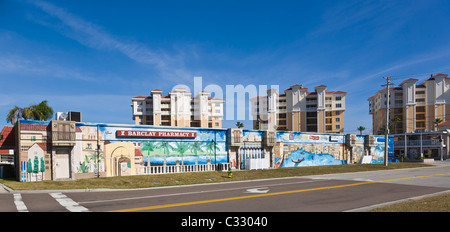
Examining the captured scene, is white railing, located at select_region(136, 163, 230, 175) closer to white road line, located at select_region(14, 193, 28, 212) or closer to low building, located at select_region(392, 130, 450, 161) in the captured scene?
white road line, located at select_region(14, 193, 28, 212)

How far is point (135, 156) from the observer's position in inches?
1026

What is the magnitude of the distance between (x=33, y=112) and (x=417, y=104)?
358ft

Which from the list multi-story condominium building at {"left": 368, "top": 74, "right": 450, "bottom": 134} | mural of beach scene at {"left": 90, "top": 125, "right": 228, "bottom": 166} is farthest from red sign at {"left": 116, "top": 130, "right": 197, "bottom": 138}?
multi-story condominium building at {"left": 368, "top": 74, "right": 450, "bottom": 134}

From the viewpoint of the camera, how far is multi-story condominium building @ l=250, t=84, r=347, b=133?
103938 millimetres

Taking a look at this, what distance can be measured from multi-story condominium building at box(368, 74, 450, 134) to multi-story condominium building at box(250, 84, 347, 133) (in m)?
15.8

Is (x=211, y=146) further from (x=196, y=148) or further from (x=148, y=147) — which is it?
(x=148, y=147)

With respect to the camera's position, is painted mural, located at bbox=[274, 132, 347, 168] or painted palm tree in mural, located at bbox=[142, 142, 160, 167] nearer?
painted palm tree in mural, located at bbox=[142, 142, 160, 167]

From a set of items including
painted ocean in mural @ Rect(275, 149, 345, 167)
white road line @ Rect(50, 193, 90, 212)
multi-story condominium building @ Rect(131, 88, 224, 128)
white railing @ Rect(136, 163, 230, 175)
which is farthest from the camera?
multi-story condominium building @ Rect(131, 88, 224, 128)

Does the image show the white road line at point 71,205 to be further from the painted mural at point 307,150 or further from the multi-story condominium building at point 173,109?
the multi-story condominium building at point 173,109

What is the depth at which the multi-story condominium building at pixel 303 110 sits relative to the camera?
104 m

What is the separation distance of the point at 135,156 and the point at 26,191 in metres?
9.75

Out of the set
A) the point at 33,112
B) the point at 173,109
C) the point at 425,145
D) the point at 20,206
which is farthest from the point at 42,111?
the point at 425,145

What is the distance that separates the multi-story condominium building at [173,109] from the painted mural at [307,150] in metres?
64.1
